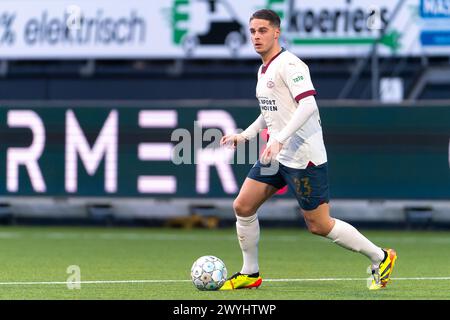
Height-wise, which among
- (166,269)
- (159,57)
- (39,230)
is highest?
(159,57)

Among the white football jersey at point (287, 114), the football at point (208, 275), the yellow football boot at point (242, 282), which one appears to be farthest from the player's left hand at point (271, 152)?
the yellow football boot at point (242, 282)

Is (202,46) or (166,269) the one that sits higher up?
(202,46)

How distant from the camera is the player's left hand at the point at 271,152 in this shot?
Answer: 1067 cm

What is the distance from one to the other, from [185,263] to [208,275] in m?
3.81

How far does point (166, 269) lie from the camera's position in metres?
14.2

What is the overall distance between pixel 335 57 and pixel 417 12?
1778mm

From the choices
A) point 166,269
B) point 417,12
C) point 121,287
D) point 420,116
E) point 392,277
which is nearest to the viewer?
point 121,287

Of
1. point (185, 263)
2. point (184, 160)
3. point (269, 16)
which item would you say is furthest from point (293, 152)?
point (184, 160)

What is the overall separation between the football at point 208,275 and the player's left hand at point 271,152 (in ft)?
4.09

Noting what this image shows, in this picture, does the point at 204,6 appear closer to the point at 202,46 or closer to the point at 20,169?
the point at 202,46

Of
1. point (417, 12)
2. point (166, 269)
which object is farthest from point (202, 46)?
point (166, 269)

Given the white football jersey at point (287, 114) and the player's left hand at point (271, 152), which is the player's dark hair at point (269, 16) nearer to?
the white football jersey at point (287, 114)

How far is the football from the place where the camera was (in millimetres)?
11375

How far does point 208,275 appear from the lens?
37.3 ft
